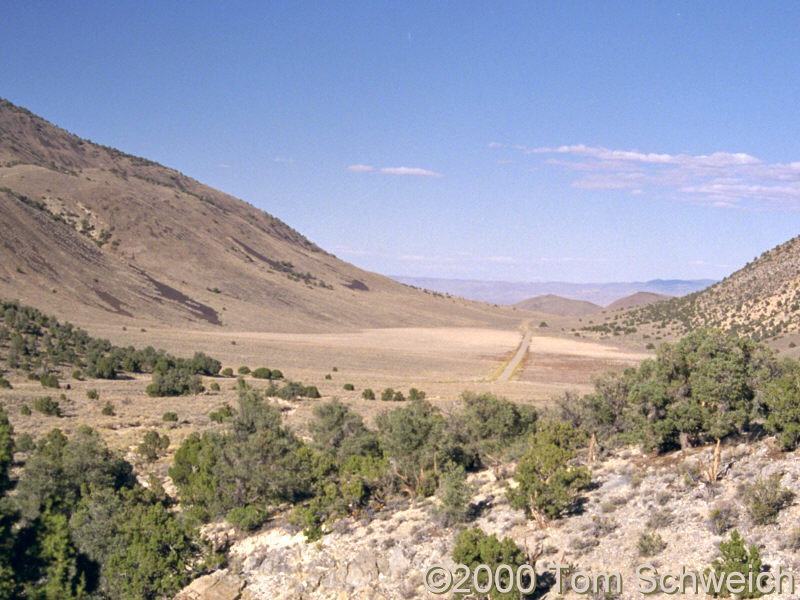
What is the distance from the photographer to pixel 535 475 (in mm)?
15570

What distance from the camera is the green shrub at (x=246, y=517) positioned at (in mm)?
17422

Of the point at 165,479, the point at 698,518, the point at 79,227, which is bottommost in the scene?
the point at 165,479

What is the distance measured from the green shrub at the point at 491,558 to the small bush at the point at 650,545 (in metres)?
2.48

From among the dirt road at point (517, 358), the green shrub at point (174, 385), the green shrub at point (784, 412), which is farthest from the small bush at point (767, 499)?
the dirt road at point (517, 358)

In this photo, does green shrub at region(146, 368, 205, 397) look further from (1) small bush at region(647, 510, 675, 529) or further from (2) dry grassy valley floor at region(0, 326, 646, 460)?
(1) small bush at region(647, 510, 675, 529)

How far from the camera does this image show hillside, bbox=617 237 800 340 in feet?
227

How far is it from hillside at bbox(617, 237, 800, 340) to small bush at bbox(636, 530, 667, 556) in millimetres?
59888

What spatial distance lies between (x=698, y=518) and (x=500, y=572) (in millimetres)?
4688

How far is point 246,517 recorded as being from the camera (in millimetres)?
17422

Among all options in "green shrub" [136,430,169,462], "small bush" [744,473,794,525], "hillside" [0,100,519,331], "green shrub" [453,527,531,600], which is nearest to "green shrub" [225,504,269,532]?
"green shrub" [453,527,531,600]

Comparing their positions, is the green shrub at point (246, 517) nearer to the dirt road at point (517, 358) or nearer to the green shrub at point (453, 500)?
the green shrub at point (453, 500)

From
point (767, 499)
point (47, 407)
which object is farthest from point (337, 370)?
point (767, 499)

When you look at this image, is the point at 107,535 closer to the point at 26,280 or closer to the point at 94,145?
the point at 26,280

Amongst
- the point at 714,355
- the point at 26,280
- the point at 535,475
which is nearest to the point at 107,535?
the point at 535,475
